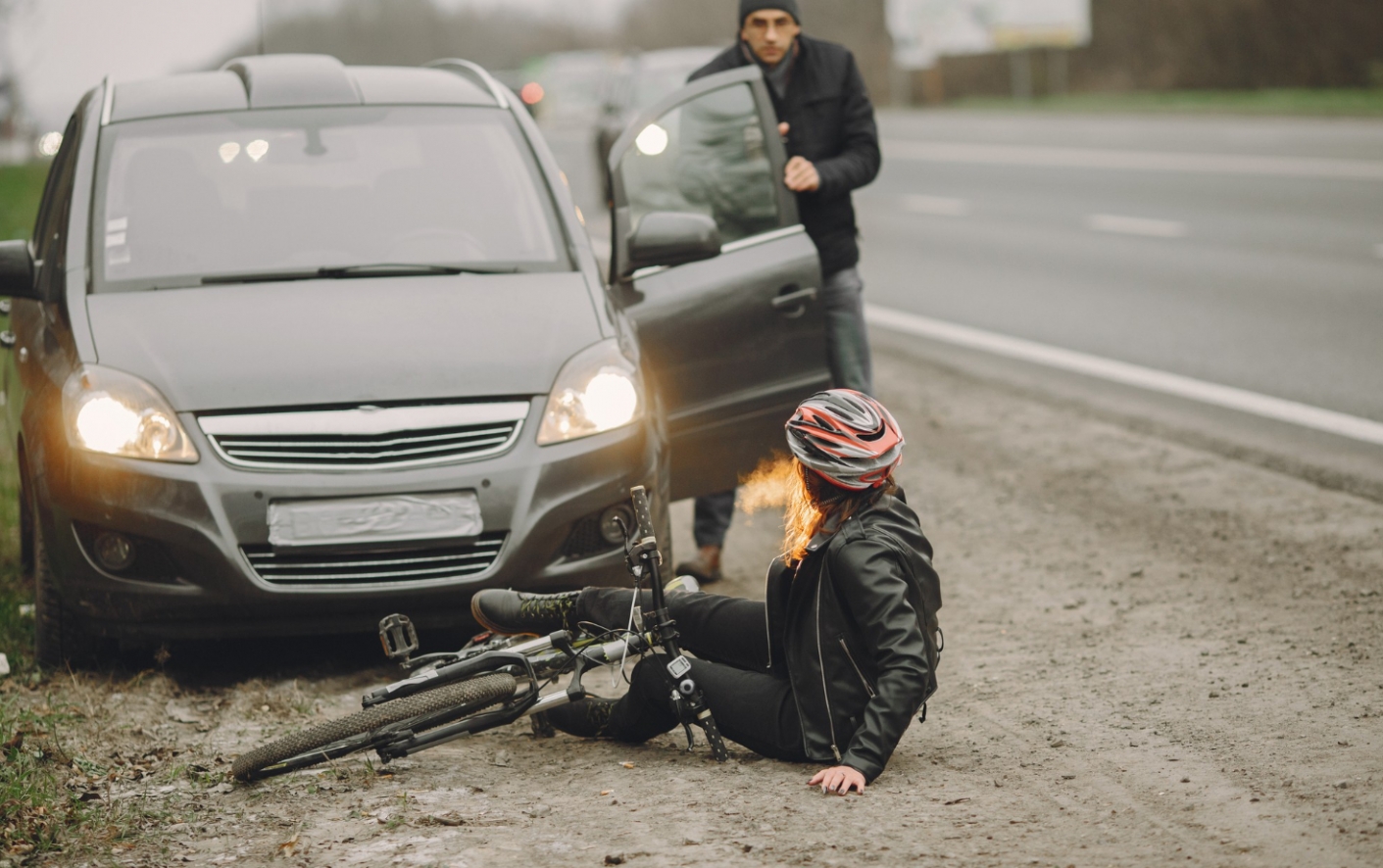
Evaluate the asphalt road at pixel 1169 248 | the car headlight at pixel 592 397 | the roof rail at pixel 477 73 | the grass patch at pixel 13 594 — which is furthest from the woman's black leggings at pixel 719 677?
the asphalt road at pixel 1169 248

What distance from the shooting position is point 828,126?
6625 mm

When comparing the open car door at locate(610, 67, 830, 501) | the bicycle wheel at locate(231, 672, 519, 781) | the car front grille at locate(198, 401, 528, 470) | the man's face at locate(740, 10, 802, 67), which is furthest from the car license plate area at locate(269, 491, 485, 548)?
the man's face at locate(740, 10, 802, 67)

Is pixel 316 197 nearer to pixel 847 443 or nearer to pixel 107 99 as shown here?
pixel 107 99

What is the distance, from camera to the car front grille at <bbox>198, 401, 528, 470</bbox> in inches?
194

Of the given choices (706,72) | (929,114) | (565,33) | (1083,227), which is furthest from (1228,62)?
(565,33)

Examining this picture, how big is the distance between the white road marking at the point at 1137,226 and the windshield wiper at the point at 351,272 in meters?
11.5

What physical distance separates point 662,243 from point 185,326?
5.27 feet

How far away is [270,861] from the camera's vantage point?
375 centimetres

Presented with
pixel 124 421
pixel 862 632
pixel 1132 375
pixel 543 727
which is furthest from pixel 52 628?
pixel 1132 375

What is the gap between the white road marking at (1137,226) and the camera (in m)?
16.1

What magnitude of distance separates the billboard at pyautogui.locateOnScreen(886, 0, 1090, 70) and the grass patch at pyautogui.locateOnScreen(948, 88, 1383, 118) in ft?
11.7

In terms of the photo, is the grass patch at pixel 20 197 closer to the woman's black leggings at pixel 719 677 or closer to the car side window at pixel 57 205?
the car side window at pixel 57 205

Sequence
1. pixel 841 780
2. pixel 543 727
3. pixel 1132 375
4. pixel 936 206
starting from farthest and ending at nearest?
pixel 936 206 < pixel 1132 375 < pixel 543 727 < pixel 841 780

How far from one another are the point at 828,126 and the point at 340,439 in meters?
2.59
